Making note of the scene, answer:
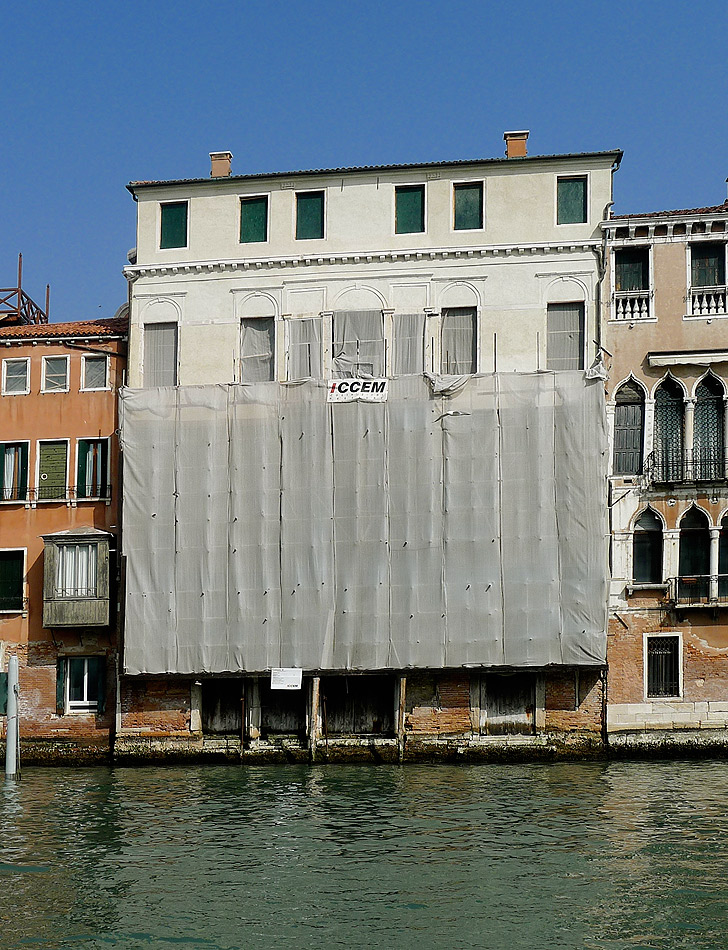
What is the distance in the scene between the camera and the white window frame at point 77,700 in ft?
113

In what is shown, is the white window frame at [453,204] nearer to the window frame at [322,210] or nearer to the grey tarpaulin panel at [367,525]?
the window frame at [322,210]

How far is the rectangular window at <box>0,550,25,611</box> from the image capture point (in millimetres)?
35156

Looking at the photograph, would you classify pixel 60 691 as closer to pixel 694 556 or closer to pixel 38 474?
pixel 38 474

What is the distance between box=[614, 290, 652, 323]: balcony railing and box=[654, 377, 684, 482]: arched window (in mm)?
1811

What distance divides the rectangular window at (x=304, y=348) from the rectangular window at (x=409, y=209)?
128 inches

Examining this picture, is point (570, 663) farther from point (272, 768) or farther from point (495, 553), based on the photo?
point (272, 768)

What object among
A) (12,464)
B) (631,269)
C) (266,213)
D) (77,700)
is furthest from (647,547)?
(12,464)

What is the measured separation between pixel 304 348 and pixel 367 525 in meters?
5.02

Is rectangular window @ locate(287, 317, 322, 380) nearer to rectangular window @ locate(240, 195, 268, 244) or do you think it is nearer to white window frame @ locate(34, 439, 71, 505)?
rectangular window @ locate(240, 195, 268, 244)

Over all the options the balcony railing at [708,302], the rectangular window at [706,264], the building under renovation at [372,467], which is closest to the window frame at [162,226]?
the building under renovation at [372,467]

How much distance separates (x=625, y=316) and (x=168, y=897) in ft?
68.2

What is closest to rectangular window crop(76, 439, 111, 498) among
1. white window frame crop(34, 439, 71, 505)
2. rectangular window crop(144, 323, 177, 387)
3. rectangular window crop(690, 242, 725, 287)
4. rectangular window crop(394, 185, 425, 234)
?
white window frame crop(34, 439, 71, 505)

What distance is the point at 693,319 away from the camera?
108 ft

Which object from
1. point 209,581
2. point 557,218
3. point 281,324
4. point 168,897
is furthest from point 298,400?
point 168,897
